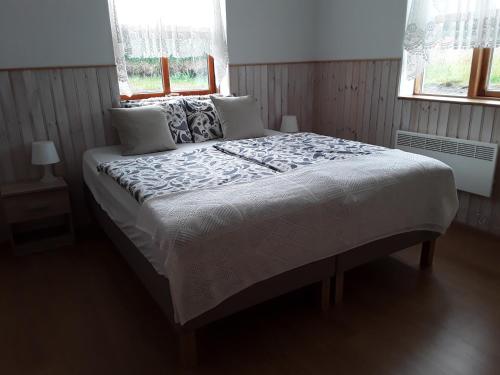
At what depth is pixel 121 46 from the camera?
3020 mm

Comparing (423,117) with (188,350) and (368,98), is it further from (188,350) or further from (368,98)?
(188,350)

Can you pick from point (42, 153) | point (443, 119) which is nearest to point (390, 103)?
point (443, 119)

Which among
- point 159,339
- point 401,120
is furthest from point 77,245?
point 401,120

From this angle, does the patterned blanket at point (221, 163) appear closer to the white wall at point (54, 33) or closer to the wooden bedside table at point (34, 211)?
the wooden bedside table at point (34, 211)

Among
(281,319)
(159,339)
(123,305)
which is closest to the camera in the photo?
(159,339)

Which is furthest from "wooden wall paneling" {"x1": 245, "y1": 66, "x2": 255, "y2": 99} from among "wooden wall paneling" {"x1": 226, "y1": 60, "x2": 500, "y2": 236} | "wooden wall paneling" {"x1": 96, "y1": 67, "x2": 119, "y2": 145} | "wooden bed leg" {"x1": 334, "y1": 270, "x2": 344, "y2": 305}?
"wooden bed leg" {"x1": 334, "y1": 270, "x2": 344, "y2": 305}

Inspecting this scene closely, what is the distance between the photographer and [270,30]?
12.4 feet

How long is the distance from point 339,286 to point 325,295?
9 centimetres

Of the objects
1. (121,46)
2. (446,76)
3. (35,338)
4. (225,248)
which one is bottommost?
(35,338)

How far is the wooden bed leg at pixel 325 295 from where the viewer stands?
1.98 m

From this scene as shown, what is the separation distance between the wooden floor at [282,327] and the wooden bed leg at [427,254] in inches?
2.6

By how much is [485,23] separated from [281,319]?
230 centimetres

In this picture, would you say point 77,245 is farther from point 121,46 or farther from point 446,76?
point 446,76

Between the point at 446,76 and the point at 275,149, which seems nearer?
the point at 275,149
